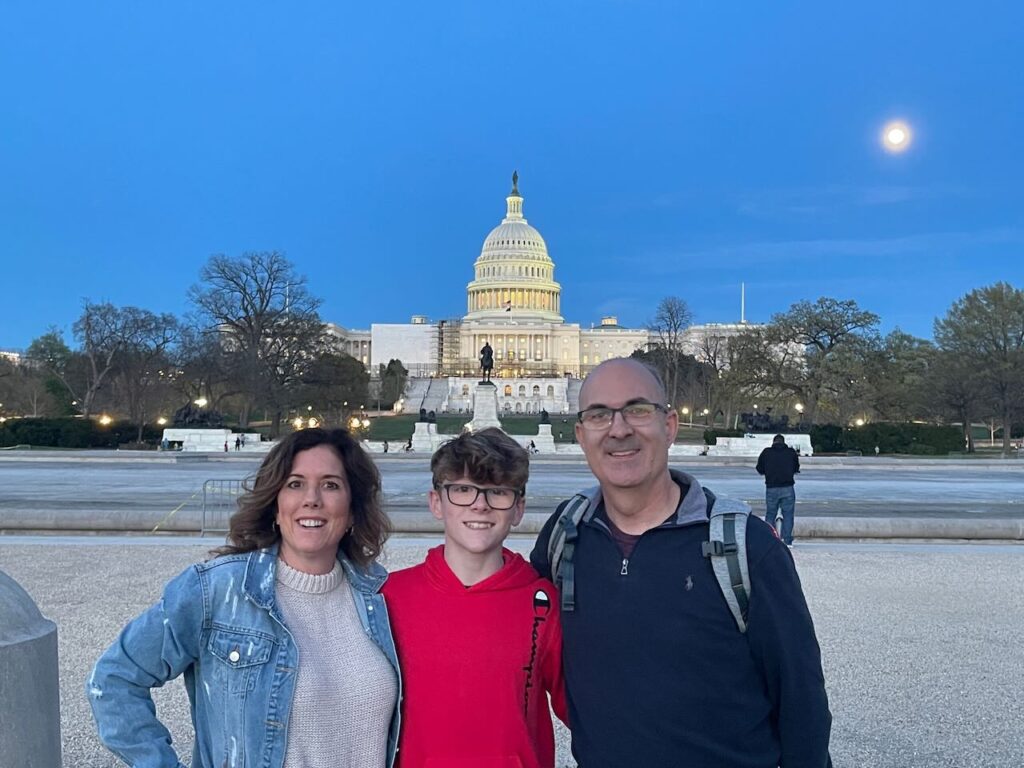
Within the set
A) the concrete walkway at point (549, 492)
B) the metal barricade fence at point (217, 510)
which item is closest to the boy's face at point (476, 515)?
the metal barricade fence at point (217, 510)

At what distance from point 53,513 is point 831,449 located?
115ft

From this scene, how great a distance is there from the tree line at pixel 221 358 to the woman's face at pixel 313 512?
43199mm

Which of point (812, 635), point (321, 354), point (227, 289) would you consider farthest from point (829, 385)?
point (812, 635)

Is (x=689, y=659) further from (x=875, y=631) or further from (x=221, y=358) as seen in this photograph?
(x=221, y=358)

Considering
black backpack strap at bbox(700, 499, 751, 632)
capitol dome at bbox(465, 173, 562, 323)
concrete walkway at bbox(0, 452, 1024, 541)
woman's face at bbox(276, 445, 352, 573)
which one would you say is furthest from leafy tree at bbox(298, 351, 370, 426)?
capitol dome at bbox(465, 173, 562, 323)

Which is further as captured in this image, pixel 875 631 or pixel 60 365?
pixel 60 365

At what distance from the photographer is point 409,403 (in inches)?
3521

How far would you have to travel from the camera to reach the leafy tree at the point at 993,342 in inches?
1623

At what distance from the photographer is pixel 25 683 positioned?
2131mm

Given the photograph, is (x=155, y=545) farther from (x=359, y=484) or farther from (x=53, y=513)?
(x=359, y=484)

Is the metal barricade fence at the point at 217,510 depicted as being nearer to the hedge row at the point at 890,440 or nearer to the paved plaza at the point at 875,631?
the paved plaza at the point at 875,631

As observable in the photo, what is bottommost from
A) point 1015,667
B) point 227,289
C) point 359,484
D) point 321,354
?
point 1015,667

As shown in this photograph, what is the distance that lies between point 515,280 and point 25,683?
129 meters

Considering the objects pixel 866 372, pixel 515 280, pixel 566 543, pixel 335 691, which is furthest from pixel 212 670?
pixel 515 280
